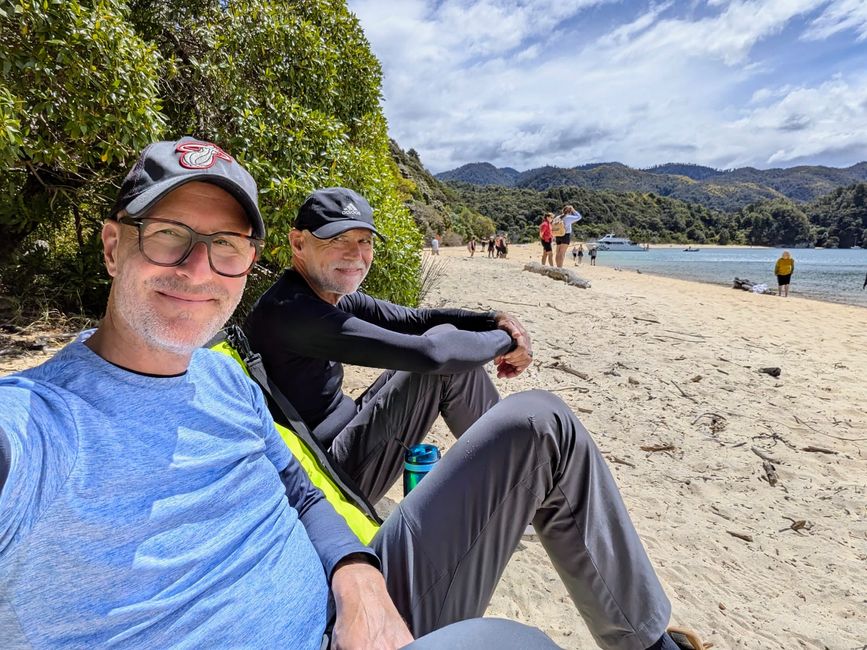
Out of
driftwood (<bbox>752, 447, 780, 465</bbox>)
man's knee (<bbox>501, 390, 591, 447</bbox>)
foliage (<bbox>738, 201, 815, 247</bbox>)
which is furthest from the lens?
foliage (<bbox>738, 201, 815, 247</bbox>)

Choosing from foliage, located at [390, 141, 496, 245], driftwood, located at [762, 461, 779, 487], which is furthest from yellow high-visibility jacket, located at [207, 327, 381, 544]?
foliage, located at [390, 141, 496, 245]

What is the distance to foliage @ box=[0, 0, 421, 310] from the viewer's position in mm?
3584

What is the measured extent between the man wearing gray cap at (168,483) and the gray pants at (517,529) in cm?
17

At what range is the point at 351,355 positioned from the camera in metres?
2.21

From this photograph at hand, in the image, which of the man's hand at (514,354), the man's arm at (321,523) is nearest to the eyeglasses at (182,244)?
the man's arm at (321,523)

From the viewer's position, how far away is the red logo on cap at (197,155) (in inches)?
51.3

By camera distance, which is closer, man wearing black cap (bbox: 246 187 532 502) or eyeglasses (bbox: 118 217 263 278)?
eyeglasses (bbox: 118 217 263 278)

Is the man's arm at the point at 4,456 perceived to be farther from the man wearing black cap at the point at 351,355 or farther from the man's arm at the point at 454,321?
the man's arm at the point at 454,321

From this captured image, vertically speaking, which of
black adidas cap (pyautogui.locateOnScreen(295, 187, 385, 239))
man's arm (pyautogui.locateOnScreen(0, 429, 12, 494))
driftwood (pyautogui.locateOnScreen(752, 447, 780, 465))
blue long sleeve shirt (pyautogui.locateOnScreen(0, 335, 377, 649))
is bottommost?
driftwood (pyautogui.locateOnScreen(752, 447, 780, 465))

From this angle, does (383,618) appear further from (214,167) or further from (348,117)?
(348,117)

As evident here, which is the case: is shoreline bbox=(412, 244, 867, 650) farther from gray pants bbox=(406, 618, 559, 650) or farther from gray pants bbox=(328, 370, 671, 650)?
gray pants bbox=(406, 618, 559, 650)

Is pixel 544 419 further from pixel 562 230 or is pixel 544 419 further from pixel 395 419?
pixel 562 230

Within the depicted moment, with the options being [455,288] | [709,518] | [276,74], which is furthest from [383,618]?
[455,288]

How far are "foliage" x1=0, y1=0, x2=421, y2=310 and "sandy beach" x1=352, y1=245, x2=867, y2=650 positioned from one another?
83.7 inches
